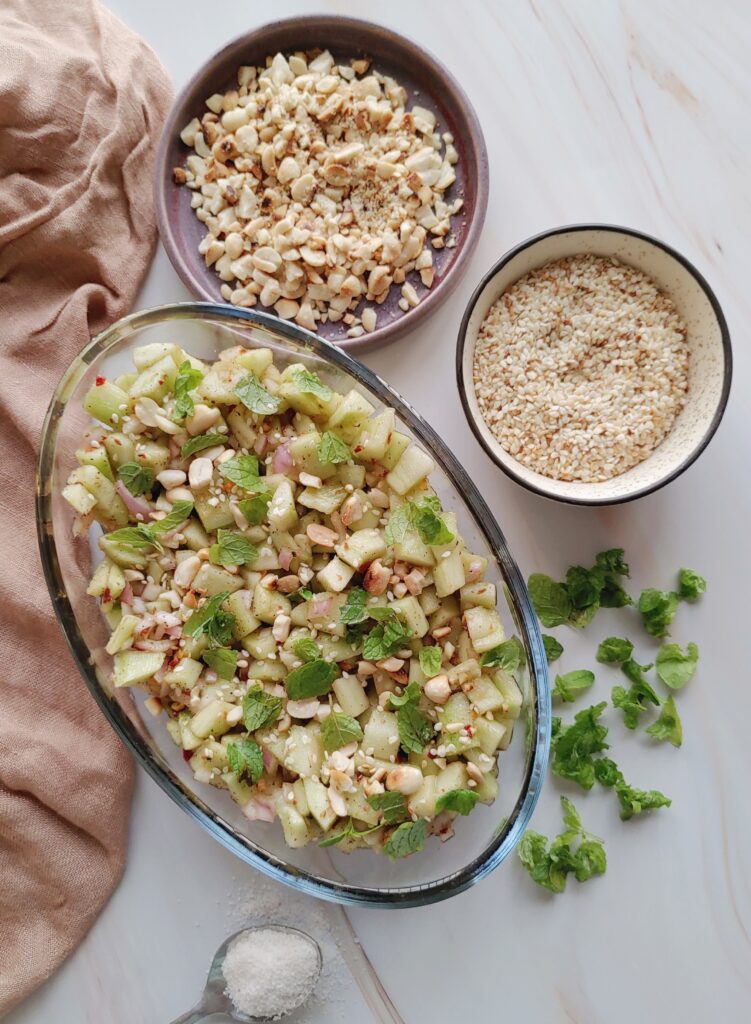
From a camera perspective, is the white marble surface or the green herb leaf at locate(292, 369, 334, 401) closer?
the green herb leaf at locate(292, 369, 334, 401)

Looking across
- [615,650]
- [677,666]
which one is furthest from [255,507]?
[677,666]

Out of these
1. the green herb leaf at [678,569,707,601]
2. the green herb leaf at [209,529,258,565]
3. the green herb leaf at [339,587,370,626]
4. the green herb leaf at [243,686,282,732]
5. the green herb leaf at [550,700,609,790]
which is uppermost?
the green herb leaf at [678,569,707,601]

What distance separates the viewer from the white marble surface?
1573mm

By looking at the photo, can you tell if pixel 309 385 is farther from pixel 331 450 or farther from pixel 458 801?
pixel 458 801

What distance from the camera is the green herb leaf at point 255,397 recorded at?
1.28m

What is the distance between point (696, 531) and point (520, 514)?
1.09ft

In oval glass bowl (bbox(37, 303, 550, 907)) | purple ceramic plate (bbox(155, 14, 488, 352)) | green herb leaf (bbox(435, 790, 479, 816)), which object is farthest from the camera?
purple ceramic plate (bbox(155, 14, 488, 352))

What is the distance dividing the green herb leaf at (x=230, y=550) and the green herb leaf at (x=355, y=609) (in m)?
0.16

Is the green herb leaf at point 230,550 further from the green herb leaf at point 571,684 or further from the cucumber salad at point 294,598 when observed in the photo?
the green herb leaf at point 571,684

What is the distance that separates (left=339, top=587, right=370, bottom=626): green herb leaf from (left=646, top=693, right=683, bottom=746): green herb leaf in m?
0.64

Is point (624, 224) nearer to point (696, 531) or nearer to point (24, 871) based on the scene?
point (696, 531)

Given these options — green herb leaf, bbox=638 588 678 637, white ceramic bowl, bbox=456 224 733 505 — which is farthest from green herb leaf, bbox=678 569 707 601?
white ceramic bowl, bbox=456 224 733 505

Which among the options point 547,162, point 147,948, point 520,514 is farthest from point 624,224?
point 147,948

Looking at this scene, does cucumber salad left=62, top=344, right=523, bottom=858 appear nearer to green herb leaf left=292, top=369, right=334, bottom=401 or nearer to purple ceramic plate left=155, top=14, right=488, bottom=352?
green herb leaf left=292, top=369, right=334, bottom=401
